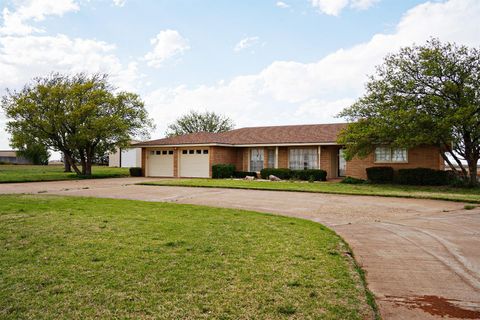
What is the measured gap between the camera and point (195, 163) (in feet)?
88.1

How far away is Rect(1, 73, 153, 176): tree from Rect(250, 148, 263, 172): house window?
9647mm

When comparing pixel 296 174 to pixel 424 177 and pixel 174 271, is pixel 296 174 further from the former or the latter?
pixel 174 271

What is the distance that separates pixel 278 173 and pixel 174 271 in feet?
65.9

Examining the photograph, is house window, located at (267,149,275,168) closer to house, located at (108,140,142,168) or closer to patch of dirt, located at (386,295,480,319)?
patch of dirt, located at (386,295,480,319)

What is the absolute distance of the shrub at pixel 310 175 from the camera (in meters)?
22.9

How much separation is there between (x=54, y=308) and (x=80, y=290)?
1.36 ft

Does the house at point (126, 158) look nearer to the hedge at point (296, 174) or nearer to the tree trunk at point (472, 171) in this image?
the hedge at point (296, 174)

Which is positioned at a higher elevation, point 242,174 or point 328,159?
point 328,159

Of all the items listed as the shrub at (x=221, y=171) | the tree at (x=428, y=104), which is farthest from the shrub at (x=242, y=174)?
the tree at (x=428, y=104)

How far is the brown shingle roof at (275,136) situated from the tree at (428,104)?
182 inches

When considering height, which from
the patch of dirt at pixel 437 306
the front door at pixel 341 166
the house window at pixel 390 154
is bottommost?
the patch of dirt at pixel 437 306

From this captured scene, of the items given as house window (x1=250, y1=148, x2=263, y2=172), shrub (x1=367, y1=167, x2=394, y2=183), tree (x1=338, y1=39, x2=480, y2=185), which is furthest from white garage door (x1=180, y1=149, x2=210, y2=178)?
shrub (x1=367, y1=167, x2=394, y2=183)

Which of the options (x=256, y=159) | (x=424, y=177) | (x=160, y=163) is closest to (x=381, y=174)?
(x=424, y=177)

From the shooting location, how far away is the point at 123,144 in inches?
1121
